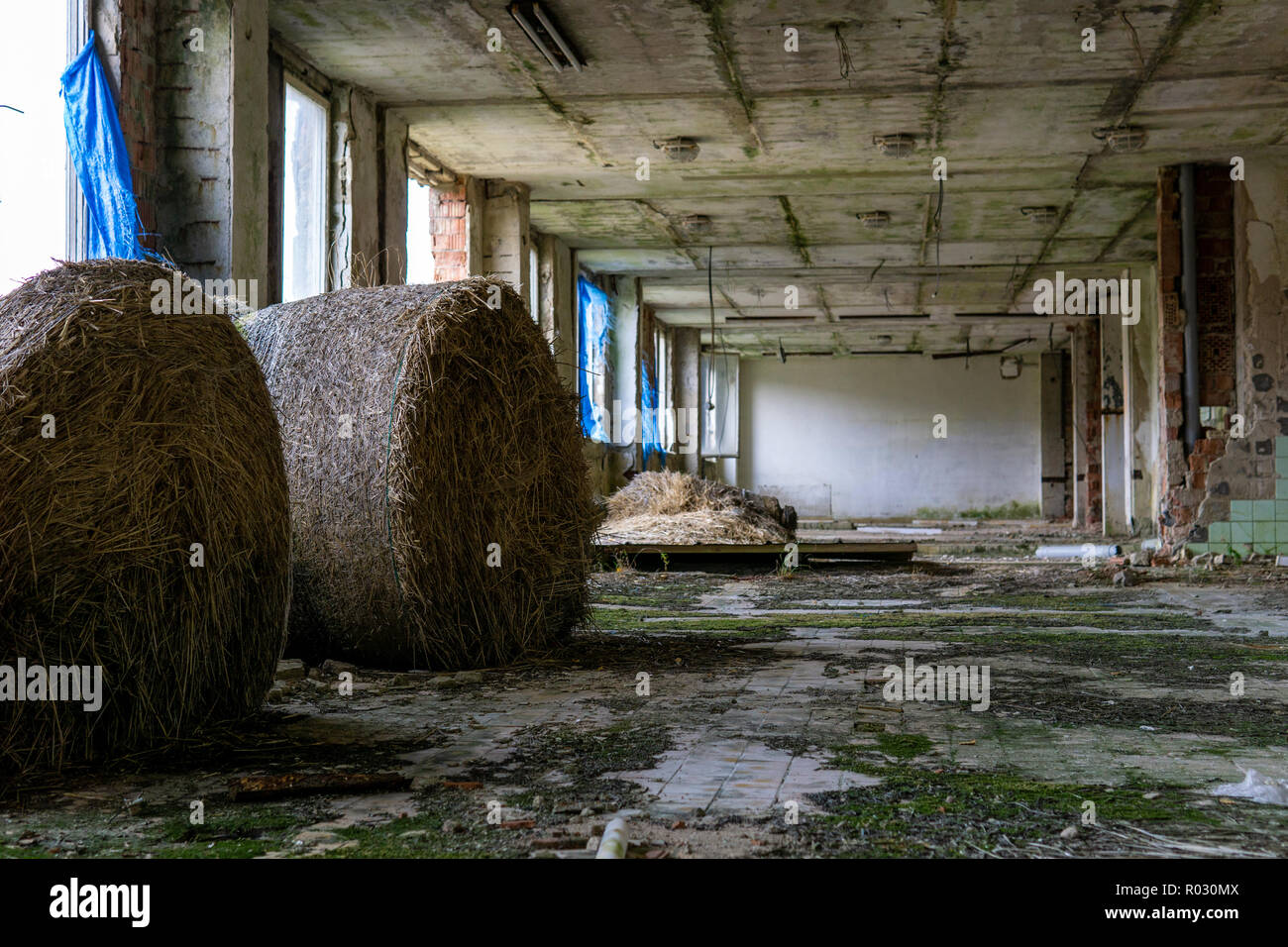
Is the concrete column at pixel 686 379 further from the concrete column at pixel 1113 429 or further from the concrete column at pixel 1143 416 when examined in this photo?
the concrete column at pixel 1143 416

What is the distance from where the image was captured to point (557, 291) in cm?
1352

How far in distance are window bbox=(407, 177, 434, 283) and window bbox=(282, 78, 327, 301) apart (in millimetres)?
2442

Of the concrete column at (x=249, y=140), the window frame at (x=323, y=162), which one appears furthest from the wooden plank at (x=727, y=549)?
the concrete column at (x=249, y=140)

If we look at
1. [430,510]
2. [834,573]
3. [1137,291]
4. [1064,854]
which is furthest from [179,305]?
[1137,291]

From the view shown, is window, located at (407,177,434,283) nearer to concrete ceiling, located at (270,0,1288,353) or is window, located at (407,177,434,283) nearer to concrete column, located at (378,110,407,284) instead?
concrete ceiling, located at (270,0,1288,353)

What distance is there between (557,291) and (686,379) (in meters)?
6.96

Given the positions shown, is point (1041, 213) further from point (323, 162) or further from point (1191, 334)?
point (323, 162)

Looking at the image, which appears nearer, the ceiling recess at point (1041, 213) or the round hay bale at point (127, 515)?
the round hay bale at point (127, 515)

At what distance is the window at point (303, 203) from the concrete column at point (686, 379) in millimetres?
11981

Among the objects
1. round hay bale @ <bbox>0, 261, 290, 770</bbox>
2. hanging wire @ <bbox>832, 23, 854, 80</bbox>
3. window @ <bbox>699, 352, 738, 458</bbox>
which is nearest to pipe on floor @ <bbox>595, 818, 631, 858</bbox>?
round hay bale @ <bbox>0, 261, 290, 770</bbox>

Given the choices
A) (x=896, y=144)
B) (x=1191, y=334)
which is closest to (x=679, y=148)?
(x=896, y=144)

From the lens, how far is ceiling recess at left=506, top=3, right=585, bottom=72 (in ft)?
23.4

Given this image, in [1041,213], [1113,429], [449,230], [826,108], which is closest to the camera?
[826,108]

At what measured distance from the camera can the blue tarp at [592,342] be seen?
14.3 metres
